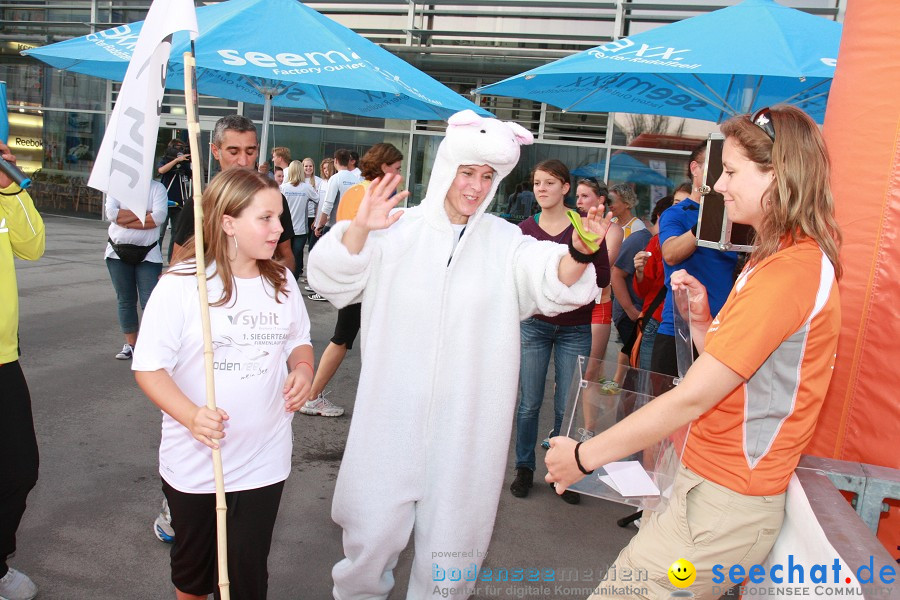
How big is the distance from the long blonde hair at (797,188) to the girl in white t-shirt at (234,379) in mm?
1521

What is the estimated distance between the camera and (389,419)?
8.89 ft

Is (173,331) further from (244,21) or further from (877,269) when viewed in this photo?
(244,21)

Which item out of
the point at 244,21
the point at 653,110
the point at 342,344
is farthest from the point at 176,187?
the point at 653,110

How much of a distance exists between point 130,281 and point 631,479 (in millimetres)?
5223

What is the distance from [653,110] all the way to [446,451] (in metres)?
4.89

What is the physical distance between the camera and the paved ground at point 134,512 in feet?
11.0

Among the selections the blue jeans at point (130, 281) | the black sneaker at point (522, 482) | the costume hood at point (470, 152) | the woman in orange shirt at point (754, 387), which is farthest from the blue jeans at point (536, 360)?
the blue jeans at point (130, 281)

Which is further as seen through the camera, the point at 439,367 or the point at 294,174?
the point at 294,174

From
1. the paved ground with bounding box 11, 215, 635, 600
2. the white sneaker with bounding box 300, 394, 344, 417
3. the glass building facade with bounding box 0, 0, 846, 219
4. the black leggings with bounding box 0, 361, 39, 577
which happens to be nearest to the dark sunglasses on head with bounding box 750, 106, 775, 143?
the paved ground with bounding box 11, 215, 635, 600

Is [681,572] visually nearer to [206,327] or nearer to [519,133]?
[206,327]

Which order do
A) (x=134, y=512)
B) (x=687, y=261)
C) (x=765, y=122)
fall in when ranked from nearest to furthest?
(x=765, y=122) → (x=134, y=512) → (x=687, y=261)

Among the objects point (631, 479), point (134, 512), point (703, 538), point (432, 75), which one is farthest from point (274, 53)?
point (432, 75)

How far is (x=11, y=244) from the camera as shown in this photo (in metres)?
2.92

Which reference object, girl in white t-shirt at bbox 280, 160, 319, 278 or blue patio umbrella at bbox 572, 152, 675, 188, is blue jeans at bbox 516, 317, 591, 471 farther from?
blue patio umbrella at bbox 572, 152, 675, 188
